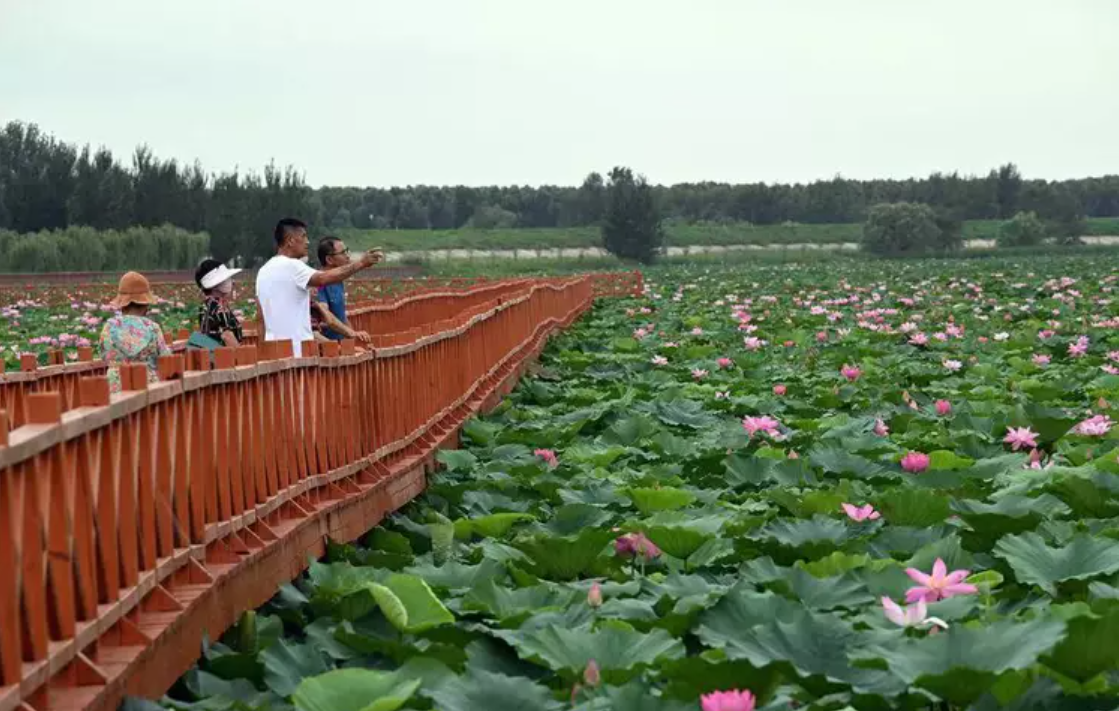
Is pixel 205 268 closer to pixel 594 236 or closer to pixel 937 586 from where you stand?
pixel 937 586

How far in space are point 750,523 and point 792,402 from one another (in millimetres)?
5232

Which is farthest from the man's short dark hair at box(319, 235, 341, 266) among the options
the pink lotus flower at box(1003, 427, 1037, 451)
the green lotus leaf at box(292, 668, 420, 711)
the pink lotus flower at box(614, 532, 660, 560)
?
the green lotus leaf at box(292, 668, 420, 711)

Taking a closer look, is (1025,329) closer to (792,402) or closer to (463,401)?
(792,402)

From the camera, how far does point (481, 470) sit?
8.48 m

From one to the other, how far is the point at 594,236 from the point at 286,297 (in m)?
113

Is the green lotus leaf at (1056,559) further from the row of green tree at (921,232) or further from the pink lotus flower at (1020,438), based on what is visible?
the row of green tree at (921,232)

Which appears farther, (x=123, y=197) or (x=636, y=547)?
(x=123, y=197)

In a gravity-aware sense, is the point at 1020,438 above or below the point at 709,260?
above

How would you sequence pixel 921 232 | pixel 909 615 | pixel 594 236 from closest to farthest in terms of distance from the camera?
pixel 909 615, pixel 921 232, pixel 594 236

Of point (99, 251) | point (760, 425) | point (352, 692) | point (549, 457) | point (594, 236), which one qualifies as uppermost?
point (352, 692)

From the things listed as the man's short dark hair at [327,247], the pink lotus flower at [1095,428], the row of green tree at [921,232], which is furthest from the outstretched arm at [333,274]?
the row of green tree at [921,232]

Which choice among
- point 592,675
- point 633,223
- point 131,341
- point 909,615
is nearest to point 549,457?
point 131,341

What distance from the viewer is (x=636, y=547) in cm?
555

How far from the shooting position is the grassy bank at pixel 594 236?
375 feet
